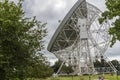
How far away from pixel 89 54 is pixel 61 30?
30.7ft

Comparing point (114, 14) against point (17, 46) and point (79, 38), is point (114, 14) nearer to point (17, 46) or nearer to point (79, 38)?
point (17, 46)

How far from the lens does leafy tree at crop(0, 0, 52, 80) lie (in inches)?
752

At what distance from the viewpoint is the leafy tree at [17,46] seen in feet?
62.7

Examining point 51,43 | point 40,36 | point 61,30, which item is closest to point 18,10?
point 40,36

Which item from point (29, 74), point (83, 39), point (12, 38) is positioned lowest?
point (29, 74)

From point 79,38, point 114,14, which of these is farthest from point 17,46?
point 79,38

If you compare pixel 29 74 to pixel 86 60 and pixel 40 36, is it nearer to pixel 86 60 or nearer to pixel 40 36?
pixel 40 36

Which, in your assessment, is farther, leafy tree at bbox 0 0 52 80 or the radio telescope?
the radio telescope

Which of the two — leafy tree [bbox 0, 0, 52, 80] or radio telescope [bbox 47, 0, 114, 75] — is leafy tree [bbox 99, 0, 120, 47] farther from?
radio telescope [bbox 47, 0, 114, 75]

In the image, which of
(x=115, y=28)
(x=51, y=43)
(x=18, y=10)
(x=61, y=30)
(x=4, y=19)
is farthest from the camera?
(x=51, y=43)

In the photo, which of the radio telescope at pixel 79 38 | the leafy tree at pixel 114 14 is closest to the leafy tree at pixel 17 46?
the leafy tree at pixel 114 14

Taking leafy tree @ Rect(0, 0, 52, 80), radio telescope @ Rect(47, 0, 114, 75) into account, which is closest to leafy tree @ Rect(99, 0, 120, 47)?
leafy tree @ Rect(0, 0, 52, 80)

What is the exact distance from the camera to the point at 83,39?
244 feet

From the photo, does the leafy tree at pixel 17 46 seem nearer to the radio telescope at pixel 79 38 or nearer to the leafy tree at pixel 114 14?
the leafy tree at pixel 114 14
